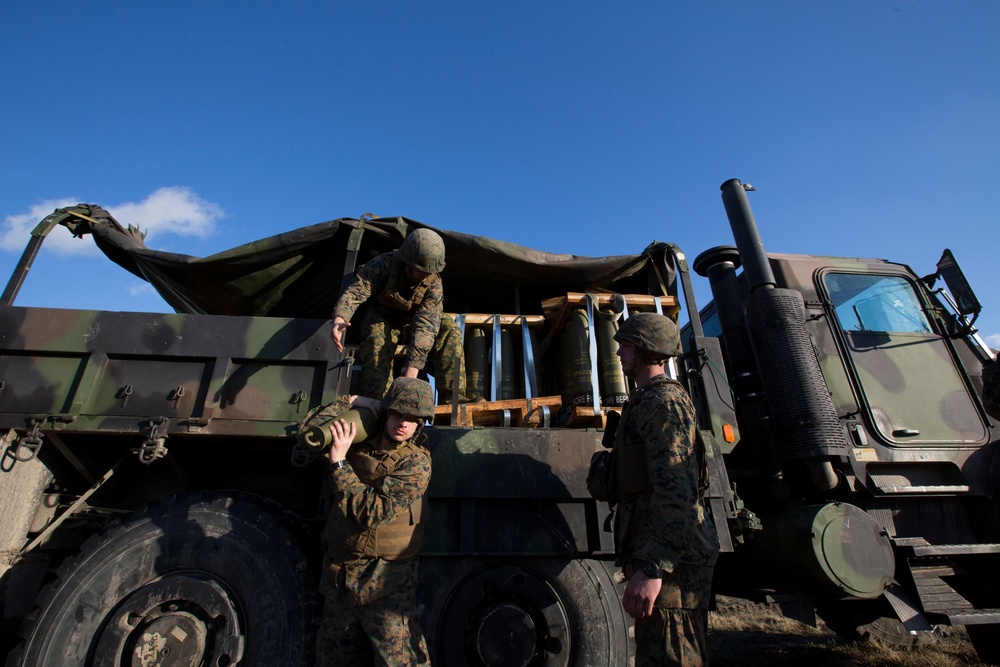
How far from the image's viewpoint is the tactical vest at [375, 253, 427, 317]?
11.7 feet

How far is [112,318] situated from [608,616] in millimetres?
3438

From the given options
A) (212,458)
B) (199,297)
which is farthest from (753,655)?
(199,297)

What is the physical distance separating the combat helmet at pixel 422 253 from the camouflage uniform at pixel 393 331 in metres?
0.14

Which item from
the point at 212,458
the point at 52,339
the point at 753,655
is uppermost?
the point at 52,339

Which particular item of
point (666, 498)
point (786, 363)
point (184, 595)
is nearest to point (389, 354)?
point (184, 595)

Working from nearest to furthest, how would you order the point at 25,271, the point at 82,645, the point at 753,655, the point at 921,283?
the point at 82,645 < the point at 25,271 < the point at 921,283 < the point at 753,655

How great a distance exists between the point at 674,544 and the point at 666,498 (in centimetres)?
19

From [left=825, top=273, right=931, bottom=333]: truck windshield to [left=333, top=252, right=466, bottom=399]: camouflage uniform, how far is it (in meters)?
3.39

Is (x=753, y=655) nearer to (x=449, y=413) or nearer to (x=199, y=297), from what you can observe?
(x=449, y=413)

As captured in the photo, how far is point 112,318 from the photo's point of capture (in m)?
3.13

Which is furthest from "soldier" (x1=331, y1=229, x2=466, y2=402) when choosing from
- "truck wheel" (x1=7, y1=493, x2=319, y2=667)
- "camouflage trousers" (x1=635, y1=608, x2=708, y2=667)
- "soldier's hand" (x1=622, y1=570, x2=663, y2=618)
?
"camouflage trousers" (x1=635, y1=608, x2=708, y2=667)

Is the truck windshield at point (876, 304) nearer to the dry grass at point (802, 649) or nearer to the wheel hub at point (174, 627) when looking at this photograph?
the dry grass at point (802, 649)

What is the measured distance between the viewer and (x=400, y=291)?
3623 millimetres

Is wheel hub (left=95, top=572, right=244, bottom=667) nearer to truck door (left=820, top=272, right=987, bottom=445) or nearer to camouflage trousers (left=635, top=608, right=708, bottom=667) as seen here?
camouflage trousers (left=635, top=608, right=708, bottom=667)
